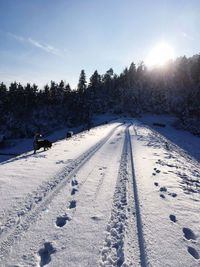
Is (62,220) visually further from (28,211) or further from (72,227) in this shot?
(28,211)

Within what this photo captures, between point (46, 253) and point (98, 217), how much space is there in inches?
87.3

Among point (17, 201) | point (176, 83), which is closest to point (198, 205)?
point (17, 201)

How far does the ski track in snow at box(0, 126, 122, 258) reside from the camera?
622 cm

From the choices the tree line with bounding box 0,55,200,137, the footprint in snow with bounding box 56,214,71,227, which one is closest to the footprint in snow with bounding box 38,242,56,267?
the footprint in snow with bounding box 56,214,71,227

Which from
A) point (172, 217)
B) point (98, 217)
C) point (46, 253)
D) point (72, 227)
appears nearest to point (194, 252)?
point (172, 217)

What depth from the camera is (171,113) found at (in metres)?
96.9

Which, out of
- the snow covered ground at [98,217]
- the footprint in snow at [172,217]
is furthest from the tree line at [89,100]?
the footprint in snow at [172,217]

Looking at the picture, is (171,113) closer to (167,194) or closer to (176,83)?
(176,83)

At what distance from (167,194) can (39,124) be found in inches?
3629

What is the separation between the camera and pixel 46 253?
18.6ft

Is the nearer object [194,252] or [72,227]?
[194,252]

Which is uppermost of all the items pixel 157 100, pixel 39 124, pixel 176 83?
pixel 176 83

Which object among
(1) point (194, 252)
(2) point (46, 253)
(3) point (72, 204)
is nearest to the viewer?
(2) point (46, 253)

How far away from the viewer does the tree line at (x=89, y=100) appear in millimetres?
95188
